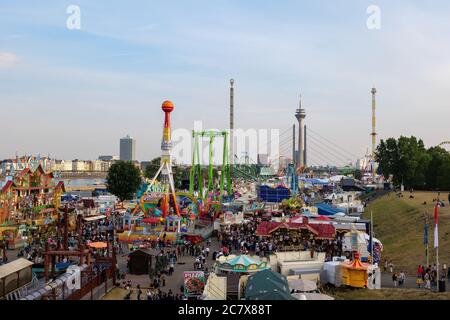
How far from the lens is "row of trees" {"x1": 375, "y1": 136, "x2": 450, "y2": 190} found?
221ft

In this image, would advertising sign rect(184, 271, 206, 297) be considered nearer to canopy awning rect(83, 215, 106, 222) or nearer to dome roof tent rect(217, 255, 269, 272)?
dome roof tent rect(217, 255, 269, 272)

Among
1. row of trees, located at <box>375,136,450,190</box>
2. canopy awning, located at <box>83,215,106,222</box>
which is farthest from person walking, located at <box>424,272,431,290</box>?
row of trees, located at <box>375,136,450,190</box>

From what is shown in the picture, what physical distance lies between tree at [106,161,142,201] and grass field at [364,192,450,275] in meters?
29.8

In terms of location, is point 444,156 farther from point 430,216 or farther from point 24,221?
point 24,221

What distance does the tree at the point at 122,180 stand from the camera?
60.9m

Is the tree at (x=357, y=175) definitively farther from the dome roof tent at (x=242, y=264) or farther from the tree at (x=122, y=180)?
the dome roof tent at (x=242, y=264)

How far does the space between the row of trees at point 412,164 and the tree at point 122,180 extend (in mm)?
36909

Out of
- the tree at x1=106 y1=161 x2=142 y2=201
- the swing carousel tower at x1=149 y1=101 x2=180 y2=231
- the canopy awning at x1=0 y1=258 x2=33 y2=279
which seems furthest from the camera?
the tree at x1=106 y1=161 x2=142 y2=201

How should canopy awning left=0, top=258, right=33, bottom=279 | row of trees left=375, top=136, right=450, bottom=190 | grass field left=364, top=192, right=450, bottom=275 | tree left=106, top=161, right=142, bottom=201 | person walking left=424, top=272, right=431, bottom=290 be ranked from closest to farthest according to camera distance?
canopy awning left=0, top=258, right=33, bottom=279, person walking left=424, top=272, right=431, bottom=290, grass field left=364, top=192, right=450, bottom=275, tree left=106, top=161, right=142, bottom=201, row of trees left=375, top=136, right=450, bottom=190

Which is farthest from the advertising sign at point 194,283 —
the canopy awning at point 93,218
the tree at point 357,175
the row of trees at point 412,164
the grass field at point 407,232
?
the tree at point 357,175

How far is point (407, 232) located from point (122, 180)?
125ft

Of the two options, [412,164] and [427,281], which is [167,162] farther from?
[412,164]

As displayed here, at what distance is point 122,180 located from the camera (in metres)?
60.9
